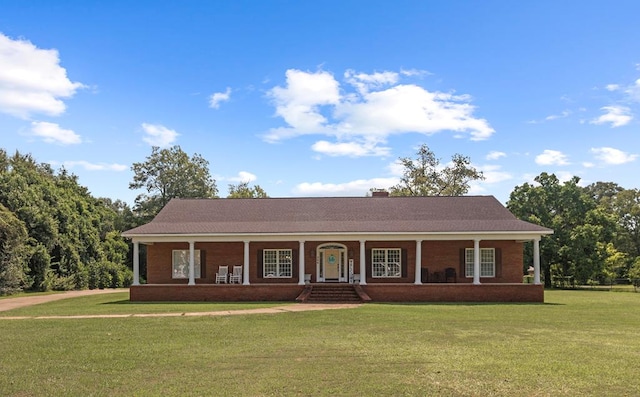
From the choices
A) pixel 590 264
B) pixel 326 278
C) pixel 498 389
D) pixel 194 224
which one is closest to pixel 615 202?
pixel 590 264

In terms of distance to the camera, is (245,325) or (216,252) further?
(216,252)

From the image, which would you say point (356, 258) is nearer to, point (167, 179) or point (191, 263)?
point (191, 263)

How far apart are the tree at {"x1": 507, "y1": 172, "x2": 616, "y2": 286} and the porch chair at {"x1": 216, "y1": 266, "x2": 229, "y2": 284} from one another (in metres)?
24.4

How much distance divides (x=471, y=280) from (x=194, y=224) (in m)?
14.2

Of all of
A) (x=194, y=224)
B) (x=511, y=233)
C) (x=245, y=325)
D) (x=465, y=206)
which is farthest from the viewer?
(x=465, y=206)

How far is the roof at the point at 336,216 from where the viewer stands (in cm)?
2744

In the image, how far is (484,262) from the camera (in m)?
29.1

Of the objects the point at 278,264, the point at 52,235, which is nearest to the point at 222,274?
the point at 278,264

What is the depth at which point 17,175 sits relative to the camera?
119 feet

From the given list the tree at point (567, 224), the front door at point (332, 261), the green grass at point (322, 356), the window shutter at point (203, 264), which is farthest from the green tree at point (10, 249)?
the tree at point (567, 224)

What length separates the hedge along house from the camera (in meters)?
26.2

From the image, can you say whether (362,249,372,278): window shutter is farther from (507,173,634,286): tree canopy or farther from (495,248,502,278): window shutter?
(507,173,634,286): tree canopy

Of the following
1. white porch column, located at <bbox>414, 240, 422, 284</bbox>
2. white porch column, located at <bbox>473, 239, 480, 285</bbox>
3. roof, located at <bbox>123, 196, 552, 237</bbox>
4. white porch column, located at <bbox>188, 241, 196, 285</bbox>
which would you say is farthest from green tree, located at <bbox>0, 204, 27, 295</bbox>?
white porch column, located at <bbox>473, 239, 480, 285</bbox>

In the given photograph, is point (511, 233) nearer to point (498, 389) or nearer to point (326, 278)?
point (326, 278)
